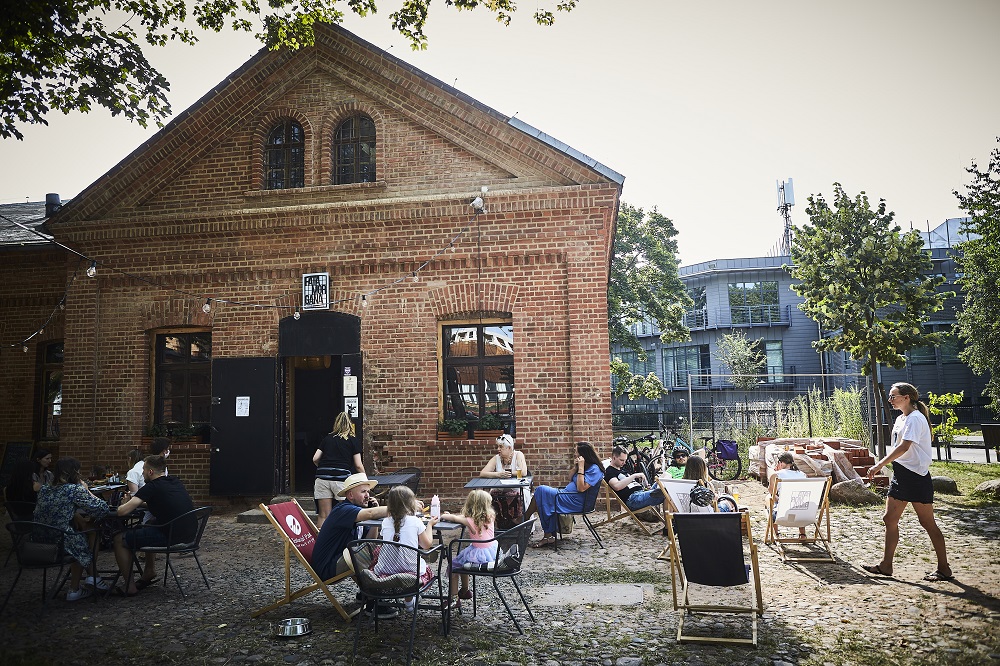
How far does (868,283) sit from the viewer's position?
14344 millimetres

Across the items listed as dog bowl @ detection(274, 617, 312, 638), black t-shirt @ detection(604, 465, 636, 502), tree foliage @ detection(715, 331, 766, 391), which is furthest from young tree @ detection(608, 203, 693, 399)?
dog bowl @ detection(274, 617, 312, 638)

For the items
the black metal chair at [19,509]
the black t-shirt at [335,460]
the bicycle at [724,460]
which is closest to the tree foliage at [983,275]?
the bicycle at [724,460]

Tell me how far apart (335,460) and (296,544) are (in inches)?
115

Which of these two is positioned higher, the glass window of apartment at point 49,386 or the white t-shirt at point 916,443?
the glass window of apartment at point 49,386

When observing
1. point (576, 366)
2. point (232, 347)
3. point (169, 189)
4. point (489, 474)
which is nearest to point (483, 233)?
point (576, 366)

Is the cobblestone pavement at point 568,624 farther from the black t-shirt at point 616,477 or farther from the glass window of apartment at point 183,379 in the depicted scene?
the glass window of apartment at point 183,379

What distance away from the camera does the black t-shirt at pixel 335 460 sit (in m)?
8.68

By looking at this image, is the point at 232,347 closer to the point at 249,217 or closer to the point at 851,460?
the point at 249,217

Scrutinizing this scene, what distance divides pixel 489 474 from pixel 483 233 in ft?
13.2

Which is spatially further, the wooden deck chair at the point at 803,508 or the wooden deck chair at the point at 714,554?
the wooden deck chair at the point at 803,508

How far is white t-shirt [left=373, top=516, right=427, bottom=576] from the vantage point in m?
4.89

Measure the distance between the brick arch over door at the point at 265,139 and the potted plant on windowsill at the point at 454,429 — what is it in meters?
4.82

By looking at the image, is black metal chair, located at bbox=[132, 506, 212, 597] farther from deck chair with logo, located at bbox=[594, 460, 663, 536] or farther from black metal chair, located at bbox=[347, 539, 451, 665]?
deck chair with logo, located at bbox=[594, 460, 663, 536]

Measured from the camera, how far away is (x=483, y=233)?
10859mm
